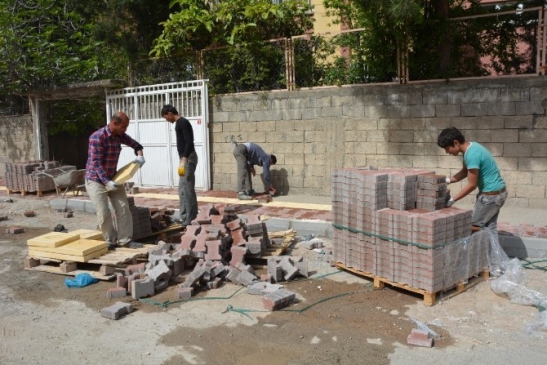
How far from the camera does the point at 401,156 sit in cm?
1030

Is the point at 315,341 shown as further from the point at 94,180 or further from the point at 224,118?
the point at 224,118

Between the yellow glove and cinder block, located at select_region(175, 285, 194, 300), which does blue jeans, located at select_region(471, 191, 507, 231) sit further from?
the yellow glove

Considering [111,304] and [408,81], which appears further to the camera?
[408,81]

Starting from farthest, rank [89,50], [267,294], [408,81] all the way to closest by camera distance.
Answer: [89,50] < [408,81] < [267,294]

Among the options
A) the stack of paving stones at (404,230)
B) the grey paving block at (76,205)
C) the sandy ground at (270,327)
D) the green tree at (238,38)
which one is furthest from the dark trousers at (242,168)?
the sandy ground at (270,327)

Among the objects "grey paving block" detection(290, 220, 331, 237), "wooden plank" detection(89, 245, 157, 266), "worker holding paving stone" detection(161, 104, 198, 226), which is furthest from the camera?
"grey paving block" detection(290, 220, 331, 237)

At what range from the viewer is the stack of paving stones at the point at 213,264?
567 centimetres

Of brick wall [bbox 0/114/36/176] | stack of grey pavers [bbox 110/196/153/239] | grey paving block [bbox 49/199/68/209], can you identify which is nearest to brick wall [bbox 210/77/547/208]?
grey paving block [bbox 49/199/68/209]

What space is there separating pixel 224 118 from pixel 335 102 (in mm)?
3041

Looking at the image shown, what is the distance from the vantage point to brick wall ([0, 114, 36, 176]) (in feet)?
55.9

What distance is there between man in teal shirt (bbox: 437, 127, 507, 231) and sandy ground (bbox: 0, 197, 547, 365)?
881 millimetres

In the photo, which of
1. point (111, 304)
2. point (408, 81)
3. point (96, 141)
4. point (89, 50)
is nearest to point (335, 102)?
point (408, 81)

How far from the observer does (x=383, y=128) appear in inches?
411

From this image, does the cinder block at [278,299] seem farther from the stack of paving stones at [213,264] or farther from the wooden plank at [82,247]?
the wooden plank at [82,247]
